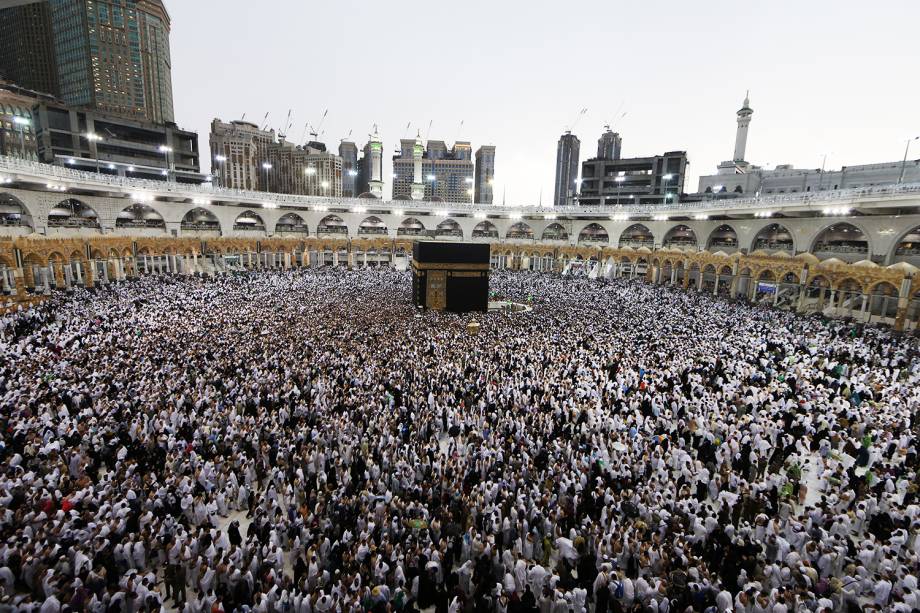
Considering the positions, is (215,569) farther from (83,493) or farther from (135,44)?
(135,44)

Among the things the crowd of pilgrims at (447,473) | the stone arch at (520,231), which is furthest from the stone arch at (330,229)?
the crowd of pilgrims at (447,473)

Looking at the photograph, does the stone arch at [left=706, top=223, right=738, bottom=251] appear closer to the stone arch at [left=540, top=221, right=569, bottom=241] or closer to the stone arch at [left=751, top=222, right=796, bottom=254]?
the stone arch at [left=751, top=222, right=796, bottom=254]

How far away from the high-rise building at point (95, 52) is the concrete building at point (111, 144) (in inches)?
837

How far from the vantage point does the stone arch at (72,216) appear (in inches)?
1152

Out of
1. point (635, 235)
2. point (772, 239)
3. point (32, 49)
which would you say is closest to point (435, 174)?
point (32, 49)

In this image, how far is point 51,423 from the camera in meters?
8.10

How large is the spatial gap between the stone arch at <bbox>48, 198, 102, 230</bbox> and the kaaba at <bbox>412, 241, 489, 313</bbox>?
990 inches

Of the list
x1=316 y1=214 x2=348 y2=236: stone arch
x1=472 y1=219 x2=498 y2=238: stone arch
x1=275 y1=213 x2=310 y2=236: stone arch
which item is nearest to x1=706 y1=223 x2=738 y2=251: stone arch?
x1=472 y1=219 x2=498 y2=238: stone arch

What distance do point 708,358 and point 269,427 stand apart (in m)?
12.9

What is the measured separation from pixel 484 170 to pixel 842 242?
108630 millimetres

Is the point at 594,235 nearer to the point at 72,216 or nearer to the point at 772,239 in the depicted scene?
the point at 772,239

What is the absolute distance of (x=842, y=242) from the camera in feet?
91.6

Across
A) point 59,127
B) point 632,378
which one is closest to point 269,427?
point 632,378

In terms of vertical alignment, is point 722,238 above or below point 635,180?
below
